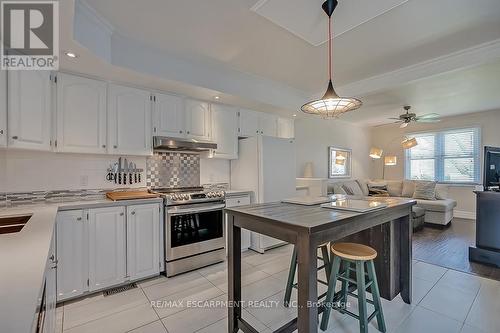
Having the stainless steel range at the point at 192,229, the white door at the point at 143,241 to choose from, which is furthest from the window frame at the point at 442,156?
the white door at the point at 143,241

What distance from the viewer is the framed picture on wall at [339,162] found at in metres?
5.92

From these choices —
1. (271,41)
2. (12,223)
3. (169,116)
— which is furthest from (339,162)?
(12,223)

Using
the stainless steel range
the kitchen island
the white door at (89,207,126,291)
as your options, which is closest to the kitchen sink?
the white door at (89,207,126,291)

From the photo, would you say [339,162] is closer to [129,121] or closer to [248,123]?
[248,123]

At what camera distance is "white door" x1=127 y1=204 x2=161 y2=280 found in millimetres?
2506

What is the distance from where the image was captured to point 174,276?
9.00 ft

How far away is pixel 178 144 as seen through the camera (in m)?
2.90

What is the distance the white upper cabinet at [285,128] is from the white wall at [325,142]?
0.54 meters

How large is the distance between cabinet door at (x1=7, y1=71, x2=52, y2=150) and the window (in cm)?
791

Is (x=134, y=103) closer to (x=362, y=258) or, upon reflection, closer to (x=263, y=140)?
(x=263, y=140)

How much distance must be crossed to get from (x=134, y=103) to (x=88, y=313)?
2173 millimetres

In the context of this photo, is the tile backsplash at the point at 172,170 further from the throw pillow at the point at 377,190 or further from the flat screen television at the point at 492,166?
the throw pillow at the point at 377,190

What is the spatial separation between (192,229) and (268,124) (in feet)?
7.29

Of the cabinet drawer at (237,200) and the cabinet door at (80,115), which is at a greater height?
the cabinet door at (80,115)
